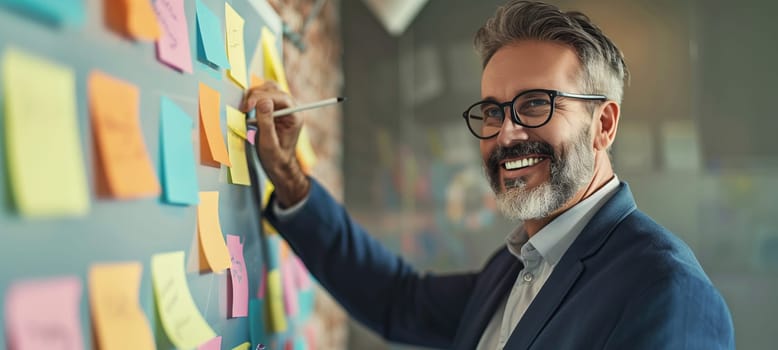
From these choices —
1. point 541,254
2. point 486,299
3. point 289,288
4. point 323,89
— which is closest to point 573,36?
point 541,254

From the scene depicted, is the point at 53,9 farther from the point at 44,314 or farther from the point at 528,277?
the point at 528,277

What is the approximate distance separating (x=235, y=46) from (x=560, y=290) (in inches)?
24.9

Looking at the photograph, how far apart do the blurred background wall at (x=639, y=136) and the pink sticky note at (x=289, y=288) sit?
932 millimetres

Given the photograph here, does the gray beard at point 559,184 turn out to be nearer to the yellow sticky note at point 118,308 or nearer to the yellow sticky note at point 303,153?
the yellow sticky note at point 303,153

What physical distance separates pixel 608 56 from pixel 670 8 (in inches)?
48.8

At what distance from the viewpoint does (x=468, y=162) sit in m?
2.48

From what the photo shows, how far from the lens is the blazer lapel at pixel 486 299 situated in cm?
130

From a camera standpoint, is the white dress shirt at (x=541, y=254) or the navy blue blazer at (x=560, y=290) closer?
the navy blue blazer at (x=560, y=290)

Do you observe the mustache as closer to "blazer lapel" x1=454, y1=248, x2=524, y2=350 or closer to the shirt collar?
the shirt collar

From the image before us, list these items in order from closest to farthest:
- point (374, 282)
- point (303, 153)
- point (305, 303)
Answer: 1. point (303, 153)
2. point (374, 282)
3. point (305, 303)

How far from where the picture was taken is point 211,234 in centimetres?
92

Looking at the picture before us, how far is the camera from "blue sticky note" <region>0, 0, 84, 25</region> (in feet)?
1.74

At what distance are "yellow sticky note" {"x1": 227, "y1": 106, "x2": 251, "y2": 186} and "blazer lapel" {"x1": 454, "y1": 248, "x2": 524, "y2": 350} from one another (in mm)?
515

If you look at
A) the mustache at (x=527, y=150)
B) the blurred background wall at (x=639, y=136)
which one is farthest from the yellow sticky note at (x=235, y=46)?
the blurred background wall at (x=639, y=136)
